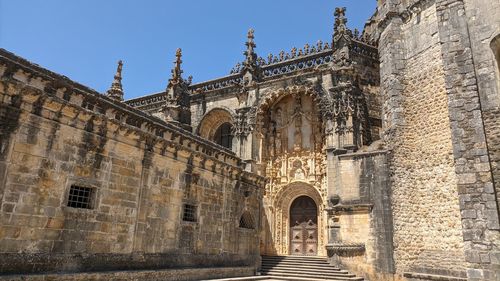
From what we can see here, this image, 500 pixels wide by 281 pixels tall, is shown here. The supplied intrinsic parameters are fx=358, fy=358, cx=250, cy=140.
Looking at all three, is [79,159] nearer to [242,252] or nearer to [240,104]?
[242,252]

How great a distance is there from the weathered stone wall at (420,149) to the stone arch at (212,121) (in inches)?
354

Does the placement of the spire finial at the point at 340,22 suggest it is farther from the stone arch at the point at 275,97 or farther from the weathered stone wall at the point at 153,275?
the weathered stone wall at the point at 153,275

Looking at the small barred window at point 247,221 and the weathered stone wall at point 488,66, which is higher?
the weathered stone wall at point 488,66

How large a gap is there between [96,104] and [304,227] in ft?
38.7

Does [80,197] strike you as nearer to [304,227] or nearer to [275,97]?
[304,227]

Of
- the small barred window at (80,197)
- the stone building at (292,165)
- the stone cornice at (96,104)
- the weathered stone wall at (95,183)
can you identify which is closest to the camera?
the weathered stone wall at (95,183)

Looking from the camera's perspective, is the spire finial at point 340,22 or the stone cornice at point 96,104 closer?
the stone cornice at point 96,104

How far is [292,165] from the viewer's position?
1794 centimetres

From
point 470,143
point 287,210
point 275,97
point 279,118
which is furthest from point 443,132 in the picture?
point 279,118

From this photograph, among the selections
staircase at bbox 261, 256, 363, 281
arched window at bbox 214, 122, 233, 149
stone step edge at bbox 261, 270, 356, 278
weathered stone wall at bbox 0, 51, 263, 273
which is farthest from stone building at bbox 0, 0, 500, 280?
arched window at bbox 214, 122, 233, 149

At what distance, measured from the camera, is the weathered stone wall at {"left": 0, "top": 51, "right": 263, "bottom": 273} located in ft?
21.9

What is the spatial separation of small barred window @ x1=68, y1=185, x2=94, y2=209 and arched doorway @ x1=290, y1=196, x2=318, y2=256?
1131 centimetres

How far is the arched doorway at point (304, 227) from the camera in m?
16.8

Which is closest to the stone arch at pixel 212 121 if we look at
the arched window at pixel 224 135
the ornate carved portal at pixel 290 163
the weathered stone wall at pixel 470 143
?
the arched window at pixel 224 135
